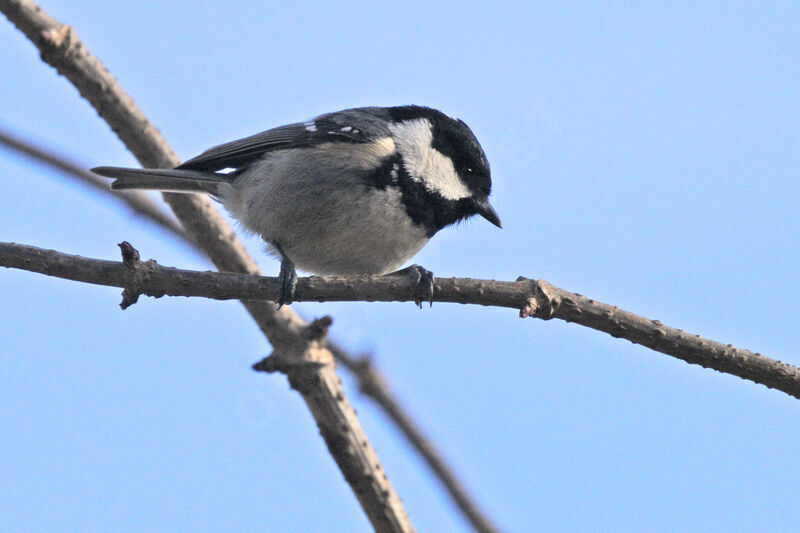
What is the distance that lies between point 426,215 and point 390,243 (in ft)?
0.89

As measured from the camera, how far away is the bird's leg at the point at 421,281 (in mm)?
3512

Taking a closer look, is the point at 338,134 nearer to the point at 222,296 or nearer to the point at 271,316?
the point at 271,316

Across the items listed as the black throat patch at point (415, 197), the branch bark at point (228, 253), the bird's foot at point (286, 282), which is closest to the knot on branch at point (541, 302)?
the bird's foot at point (286, 282)

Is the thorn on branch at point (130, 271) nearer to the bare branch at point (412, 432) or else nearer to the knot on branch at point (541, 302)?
the knot on branch at point (541, 302)

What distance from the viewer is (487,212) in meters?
4.62

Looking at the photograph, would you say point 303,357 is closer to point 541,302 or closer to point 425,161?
point 425,161

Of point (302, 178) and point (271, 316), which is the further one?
point (271, 316)

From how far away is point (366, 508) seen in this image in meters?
4.42

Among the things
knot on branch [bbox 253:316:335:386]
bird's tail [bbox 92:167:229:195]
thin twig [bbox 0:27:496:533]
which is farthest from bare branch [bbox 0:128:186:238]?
knot on branch [bbox 253:316:335:386]

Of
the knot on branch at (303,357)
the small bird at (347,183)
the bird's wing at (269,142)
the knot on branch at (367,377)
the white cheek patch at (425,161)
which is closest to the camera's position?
the small bird at (347,183)

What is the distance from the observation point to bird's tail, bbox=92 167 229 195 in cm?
466

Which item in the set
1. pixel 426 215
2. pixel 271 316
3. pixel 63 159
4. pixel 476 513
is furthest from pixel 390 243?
pixel 63 159

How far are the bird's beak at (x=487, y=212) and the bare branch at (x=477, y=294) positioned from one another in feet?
4.22

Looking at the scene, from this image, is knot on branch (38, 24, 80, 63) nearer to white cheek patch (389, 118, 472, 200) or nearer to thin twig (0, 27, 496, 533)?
thin twig (0, 27, 496, 533)
